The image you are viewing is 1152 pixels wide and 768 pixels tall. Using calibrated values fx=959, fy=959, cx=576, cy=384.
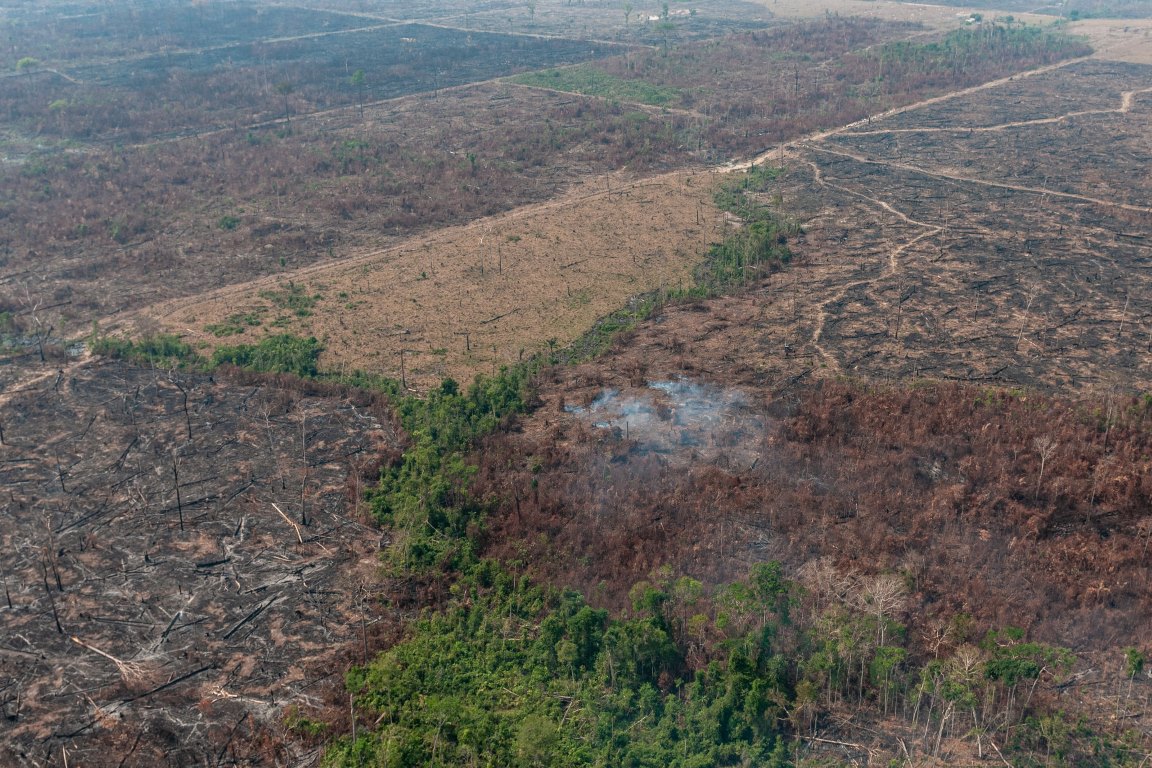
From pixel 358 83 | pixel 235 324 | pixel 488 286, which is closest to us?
pixel 235 324

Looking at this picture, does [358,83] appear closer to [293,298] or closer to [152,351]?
[293,298]

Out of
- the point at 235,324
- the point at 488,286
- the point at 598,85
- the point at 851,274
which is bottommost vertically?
the point at 235,324

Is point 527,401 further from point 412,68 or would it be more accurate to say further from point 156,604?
point 412,68

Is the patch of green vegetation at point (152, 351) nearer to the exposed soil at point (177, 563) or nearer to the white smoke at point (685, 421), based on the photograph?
the exposed soil at point (177, 563)

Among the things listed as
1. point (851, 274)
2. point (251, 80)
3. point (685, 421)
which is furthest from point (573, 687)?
point (251, 80)

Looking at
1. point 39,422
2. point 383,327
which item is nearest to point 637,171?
point 383,327

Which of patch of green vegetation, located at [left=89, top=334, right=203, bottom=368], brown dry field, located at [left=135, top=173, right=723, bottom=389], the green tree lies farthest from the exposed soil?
the green tree

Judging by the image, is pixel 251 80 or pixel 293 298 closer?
pixel 293 298
